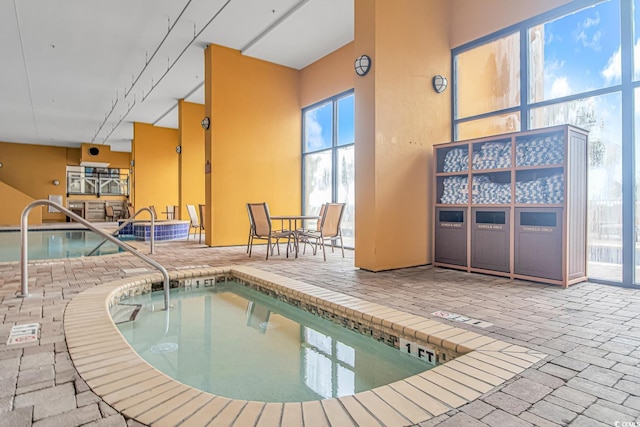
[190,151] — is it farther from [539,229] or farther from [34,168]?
[34,168]

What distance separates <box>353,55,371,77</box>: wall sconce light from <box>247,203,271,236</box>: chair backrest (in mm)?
2385

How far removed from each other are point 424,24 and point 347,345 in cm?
453

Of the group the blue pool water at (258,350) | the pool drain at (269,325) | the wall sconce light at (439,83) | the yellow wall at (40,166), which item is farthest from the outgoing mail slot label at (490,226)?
the yellow wall at (40,166)

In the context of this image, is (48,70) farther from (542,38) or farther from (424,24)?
(542,38)

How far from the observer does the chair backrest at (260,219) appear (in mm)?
5734

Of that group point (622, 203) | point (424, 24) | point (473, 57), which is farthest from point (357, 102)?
point (622, 203)

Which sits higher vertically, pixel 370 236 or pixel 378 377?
pixel 370 236

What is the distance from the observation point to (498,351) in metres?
2.04

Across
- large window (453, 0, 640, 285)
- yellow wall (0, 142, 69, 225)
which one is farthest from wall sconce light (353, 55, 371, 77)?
yellow wall (0, 142, 69, 225)

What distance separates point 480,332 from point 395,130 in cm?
306

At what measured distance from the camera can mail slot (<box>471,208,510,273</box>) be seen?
4.29 meters

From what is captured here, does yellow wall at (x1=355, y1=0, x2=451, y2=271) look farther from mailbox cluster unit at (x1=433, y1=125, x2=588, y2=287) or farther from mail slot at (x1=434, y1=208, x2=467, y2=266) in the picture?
mailbox cluster unit at (x1=433, y1=125, x2=588, y2=287)

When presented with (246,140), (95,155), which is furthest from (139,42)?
(95,155)

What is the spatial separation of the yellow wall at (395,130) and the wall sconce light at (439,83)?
0.06 m
